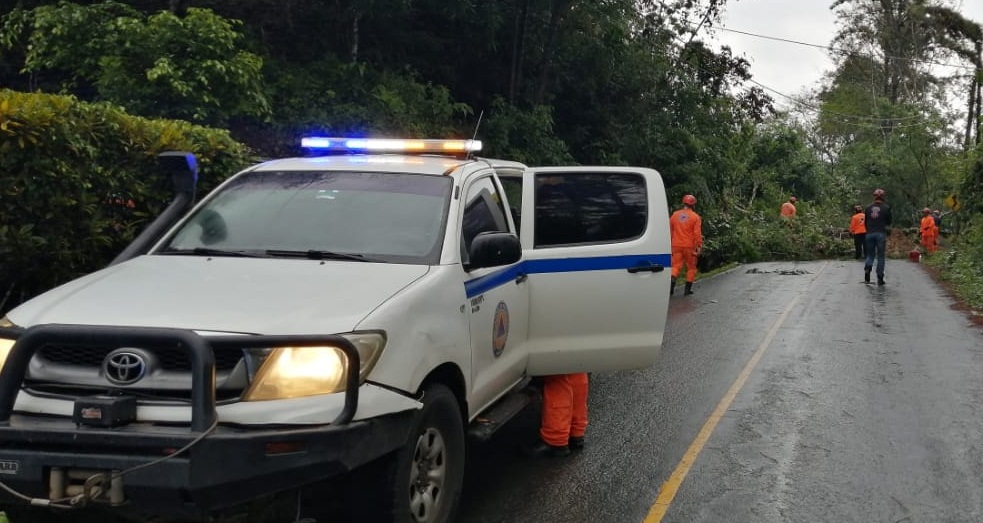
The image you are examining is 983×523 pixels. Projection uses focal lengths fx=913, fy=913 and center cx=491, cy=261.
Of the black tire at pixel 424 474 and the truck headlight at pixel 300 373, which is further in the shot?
the black tire at pixel 424 474

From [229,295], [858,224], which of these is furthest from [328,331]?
[858,224]

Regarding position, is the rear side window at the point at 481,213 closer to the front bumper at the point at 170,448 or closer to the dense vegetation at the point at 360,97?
the dense vegetation at the point at 360,97

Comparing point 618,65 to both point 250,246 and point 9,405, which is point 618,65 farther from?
point 9,405

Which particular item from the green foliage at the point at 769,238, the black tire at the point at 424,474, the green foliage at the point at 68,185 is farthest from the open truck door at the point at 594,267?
the green foliage at the point at 769,238

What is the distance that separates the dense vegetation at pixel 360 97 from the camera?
21.1 ft

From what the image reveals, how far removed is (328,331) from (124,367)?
2.56ft

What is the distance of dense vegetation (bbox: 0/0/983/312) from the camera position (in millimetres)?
6430

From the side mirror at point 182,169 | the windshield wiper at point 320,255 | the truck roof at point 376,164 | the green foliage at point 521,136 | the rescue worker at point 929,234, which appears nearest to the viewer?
the windshield wiper at point 320,255

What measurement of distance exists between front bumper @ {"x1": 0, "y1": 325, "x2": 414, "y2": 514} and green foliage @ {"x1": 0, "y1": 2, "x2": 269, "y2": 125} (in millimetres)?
8150

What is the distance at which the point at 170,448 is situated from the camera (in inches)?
131

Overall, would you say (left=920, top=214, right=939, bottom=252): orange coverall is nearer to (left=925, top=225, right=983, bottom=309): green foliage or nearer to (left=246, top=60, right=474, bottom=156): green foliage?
(left=925, top=225, right=983, bottom=309): green foliage

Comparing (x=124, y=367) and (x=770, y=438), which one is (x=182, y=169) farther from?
(x=770, y=438)

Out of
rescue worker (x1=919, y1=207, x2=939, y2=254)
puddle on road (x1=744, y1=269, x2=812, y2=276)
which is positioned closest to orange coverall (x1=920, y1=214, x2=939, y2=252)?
rescue worker (x1=919, y1=207, x2=939, y2=254)

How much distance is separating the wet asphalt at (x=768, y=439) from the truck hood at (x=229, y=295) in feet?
5.38
